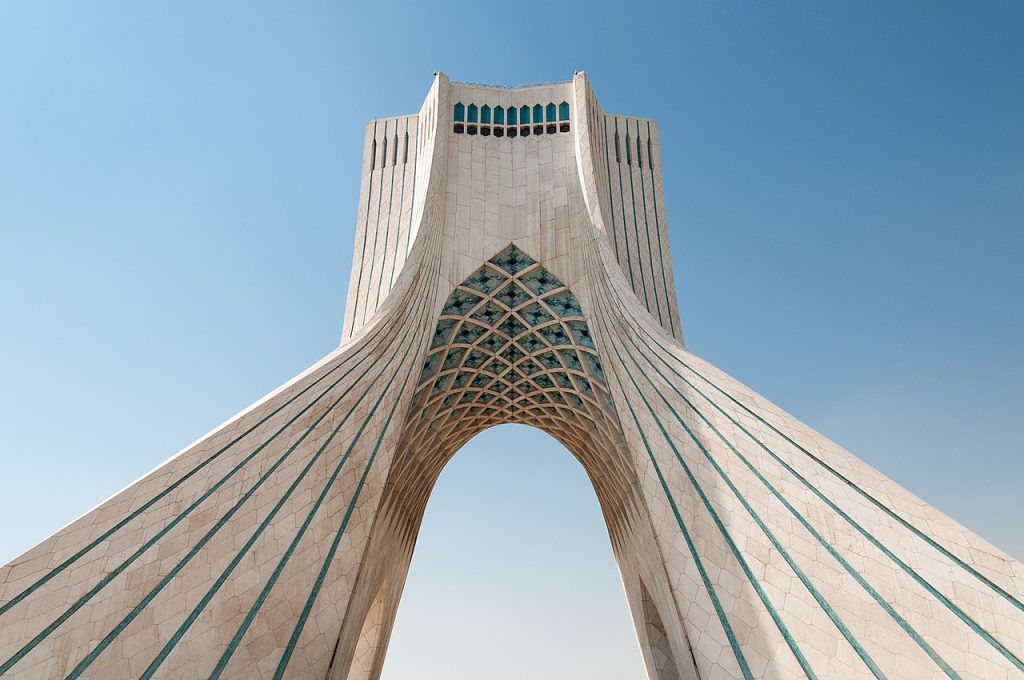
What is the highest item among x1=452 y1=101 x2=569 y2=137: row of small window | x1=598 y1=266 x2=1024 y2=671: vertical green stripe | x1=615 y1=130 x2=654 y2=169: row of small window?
x1=615 y1=130 x2=654 y2=169: row of small window

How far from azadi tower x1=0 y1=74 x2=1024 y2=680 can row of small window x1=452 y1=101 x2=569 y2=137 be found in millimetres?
54

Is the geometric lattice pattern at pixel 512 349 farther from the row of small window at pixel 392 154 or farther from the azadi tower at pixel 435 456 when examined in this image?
the row of small window at pixel 392 154

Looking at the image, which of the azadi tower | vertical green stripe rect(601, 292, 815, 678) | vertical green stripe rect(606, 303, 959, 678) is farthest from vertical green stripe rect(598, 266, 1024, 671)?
vertical green stripe rect(601, 292, 815, 678)

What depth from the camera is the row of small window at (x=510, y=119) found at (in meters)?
14.2

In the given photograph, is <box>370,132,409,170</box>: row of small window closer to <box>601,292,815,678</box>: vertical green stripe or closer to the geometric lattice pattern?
the geometric lattice pattern

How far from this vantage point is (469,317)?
41.4 feet

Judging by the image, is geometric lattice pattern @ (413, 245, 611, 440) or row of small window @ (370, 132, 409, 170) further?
row of small window @ (370, 132, 409, 170)

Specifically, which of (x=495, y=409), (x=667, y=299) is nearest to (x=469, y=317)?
(x=495, y=409)

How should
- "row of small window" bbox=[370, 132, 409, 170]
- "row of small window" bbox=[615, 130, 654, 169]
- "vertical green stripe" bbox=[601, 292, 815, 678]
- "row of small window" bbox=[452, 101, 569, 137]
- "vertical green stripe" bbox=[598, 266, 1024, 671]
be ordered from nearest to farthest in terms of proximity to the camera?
1. "vertical green stripe" bbox=[598, 266, 1024, 671]
2. "vertical green stripe" bbox=[601, 292, 815, 678]
3. "row of small window" bbox=[452, 101, 569, 137]
4. "row of small window" bbox=[370, 132, 409, 170]
5. "row of small window" bbox=[615, 130, 654, 169]

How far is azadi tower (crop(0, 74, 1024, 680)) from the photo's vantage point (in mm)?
6164

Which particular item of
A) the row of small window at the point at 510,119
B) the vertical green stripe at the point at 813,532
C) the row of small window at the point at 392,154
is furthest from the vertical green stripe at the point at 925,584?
the row of small window at the point at 392,154

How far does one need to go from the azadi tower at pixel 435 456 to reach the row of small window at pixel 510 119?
5 cm

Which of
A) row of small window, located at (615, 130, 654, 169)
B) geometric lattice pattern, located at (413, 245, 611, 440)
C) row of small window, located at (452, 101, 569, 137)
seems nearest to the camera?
geometric lattice pattern, located at (413, 245, 611, 440)

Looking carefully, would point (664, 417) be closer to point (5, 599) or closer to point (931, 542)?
point (931, 542)
